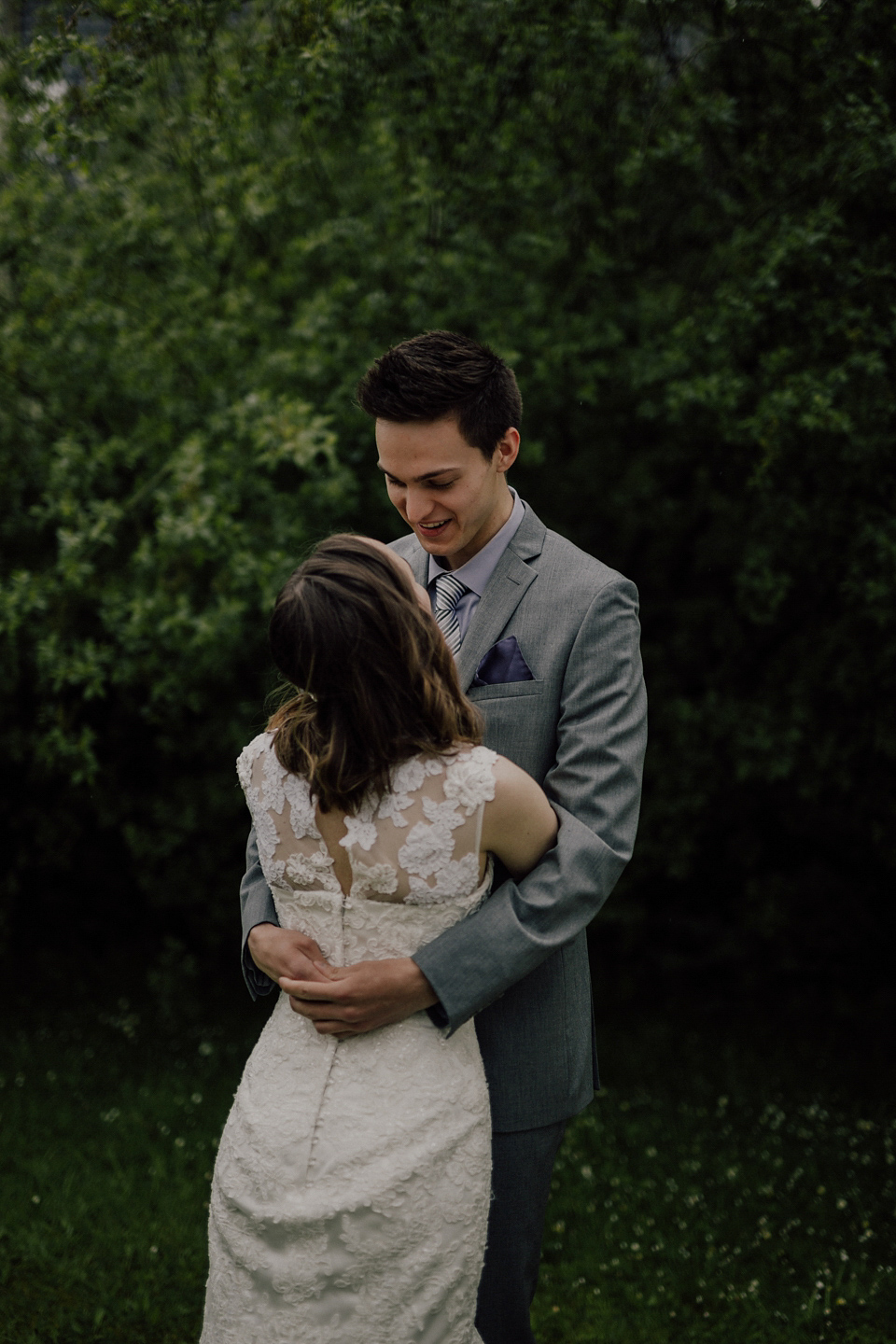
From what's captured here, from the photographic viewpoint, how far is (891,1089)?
5.11m

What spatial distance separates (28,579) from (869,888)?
4363mm

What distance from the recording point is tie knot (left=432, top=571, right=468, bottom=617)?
95.3 inches

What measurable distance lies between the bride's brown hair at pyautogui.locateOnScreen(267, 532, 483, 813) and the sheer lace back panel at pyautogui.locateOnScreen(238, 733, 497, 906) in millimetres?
31

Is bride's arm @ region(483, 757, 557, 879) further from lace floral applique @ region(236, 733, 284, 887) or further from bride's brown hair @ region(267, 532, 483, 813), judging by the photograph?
lace floral applique @ region(236, 733, 284, 887)

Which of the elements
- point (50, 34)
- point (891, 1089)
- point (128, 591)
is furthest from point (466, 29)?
point (891, 1089)

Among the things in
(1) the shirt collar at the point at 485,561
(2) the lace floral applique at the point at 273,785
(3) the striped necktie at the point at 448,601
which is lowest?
(2) the lace floral applique at the point at 273,785

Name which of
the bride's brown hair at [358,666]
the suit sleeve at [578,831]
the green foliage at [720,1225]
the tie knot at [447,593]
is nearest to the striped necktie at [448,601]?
the tie knot at [447,593]

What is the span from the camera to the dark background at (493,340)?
4070 mm

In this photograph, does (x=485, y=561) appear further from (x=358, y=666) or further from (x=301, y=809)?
(x=301, y=809)

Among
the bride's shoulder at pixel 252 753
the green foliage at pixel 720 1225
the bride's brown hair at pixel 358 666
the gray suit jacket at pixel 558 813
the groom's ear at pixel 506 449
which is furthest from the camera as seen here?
the green foliage at pixel 720 1225

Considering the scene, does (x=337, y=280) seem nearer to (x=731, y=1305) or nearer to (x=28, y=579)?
(x=28, y=579)

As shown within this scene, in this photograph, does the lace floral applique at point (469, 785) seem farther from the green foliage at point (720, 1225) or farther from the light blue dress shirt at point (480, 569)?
the green foliage at point (720, 1225)

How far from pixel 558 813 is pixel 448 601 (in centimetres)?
61

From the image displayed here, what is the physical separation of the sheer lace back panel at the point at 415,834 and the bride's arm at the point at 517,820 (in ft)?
0.06
